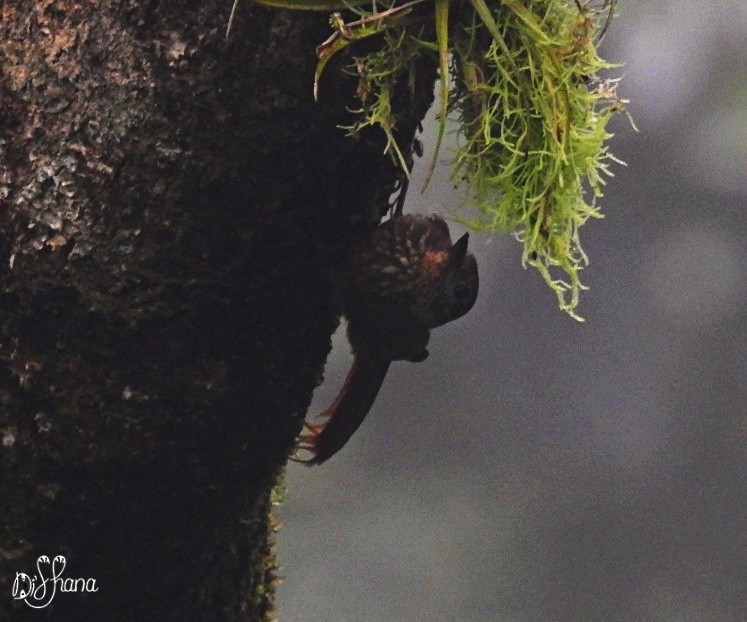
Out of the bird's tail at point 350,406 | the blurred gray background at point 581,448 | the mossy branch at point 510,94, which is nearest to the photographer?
the mossy branch at point 510,94

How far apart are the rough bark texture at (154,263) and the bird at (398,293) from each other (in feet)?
0.12

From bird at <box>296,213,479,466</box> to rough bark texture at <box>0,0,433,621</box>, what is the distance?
36 millimetres

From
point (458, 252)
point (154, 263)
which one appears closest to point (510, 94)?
point (458, 252)

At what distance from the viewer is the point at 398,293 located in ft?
4.19

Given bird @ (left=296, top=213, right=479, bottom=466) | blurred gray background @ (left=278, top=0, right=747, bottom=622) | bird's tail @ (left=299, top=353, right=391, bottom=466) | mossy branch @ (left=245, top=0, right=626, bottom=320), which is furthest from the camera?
blurred gray background @ (left=278, top=0, right=747, bottom=622)

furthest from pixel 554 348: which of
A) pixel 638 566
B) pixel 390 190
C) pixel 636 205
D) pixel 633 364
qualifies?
pixel 390 190

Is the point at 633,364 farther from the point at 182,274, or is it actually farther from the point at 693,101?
the point at 182,274

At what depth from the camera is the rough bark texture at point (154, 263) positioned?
3.43ft

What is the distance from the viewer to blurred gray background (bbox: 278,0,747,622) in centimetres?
340

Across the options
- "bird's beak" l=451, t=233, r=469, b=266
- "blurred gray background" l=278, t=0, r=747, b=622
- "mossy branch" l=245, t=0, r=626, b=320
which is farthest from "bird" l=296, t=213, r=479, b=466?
"blurred gray background" l=278, t=0, r=747, b=622

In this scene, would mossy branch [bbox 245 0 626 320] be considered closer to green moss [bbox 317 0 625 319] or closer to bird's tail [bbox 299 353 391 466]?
green moss [bbox 317 0 625 319]

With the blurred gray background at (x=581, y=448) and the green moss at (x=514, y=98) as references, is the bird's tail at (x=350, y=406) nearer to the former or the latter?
the green moss at (x=514, y=98)

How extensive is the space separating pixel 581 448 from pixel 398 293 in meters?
2.41

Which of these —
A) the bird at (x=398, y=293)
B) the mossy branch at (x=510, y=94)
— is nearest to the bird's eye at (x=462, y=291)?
Result: the bird at (x=398, y=293)
